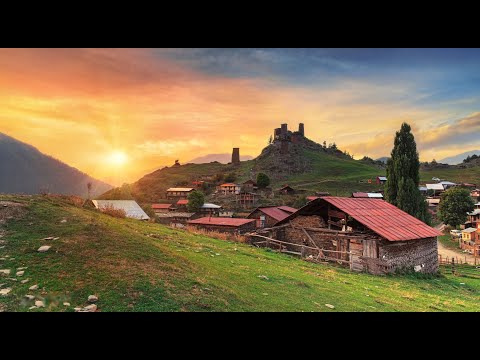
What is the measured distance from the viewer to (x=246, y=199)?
20.5m

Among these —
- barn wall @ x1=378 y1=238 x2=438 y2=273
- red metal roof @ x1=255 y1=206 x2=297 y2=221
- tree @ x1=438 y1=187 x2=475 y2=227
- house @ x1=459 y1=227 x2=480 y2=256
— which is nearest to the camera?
barn wall @ x1=378 y1=238 x2=438 y2=273

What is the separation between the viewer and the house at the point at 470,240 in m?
25.8

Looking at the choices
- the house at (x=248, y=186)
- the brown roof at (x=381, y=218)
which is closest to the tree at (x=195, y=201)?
the house at (x=248, y=186)

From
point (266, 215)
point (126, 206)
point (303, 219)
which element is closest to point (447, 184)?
point (266, 215)

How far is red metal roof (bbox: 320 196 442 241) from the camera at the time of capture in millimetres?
→ 11705

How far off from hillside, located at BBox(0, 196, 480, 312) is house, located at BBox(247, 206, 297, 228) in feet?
30.3

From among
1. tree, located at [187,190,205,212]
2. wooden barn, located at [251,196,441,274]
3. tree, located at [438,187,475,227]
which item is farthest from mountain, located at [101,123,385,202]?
tree, located at [438,187,475,227]

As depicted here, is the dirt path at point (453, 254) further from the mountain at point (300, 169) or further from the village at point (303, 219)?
the village at point (303, 219)

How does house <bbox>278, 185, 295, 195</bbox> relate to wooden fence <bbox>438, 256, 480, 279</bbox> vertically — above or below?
above

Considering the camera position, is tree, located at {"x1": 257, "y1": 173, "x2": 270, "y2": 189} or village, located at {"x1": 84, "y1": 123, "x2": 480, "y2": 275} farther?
tree, located at {"x1": 257, "y1": 173, "x2": 270, "y2": 189}

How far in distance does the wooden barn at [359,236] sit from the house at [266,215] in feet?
11.5

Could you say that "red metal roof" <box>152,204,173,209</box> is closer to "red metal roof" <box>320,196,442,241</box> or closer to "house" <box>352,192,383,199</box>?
"red metal roof" <box>320,196,442,241</box>

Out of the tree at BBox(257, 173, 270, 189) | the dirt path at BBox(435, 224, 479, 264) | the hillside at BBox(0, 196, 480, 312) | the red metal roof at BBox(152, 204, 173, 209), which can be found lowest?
the dirt path at BBox(435, 224, 479, 264)
